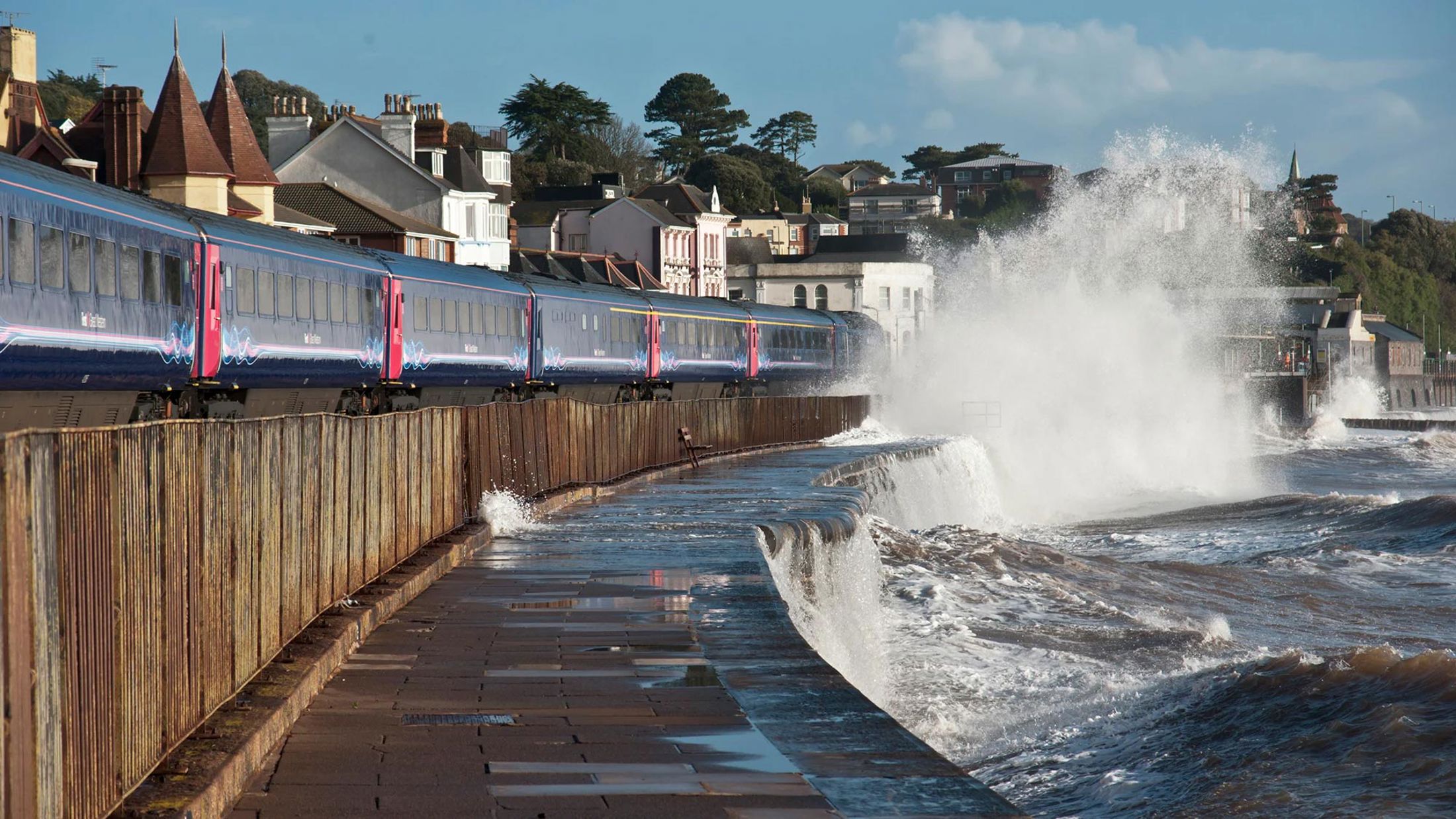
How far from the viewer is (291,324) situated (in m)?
22.3

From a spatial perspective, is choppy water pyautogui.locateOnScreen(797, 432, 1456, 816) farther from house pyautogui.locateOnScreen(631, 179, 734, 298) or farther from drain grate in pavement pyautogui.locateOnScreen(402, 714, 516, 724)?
house pyautogui.locateOnScreen(631, 179, 734, 298)

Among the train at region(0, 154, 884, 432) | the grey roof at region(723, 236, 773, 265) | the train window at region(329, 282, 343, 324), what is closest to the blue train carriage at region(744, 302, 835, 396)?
the train at region(0, 154, 884, 432)

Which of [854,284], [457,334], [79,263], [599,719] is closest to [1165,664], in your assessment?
[599,719]

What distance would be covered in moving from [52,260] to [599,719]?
34.8ft

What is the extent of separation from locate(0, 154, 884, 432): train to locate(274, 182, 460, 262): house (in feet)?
61.4

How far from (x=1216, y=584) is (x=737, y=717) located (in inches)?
703

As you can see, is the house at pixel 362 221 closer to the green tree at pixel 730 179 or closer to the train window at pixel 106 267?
the train window at pixel 106 267

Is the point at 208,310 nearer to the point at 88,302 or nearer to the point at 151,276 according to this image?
the point at 151,276

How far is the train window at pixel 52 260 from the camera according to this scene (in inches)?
588

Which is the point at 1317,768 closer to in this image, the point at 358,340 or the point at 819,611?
the point at 819,611

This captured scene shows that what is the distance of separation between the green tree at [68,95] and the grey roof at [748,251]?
36346 mm

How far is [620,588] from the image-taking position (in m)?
10.5

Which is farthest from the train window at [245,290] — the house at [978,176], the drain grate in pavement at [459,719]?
the house at [978,176]

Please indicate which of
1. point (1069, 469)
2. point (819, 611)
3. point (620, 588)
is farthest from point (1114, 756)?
point (1069, 469)
